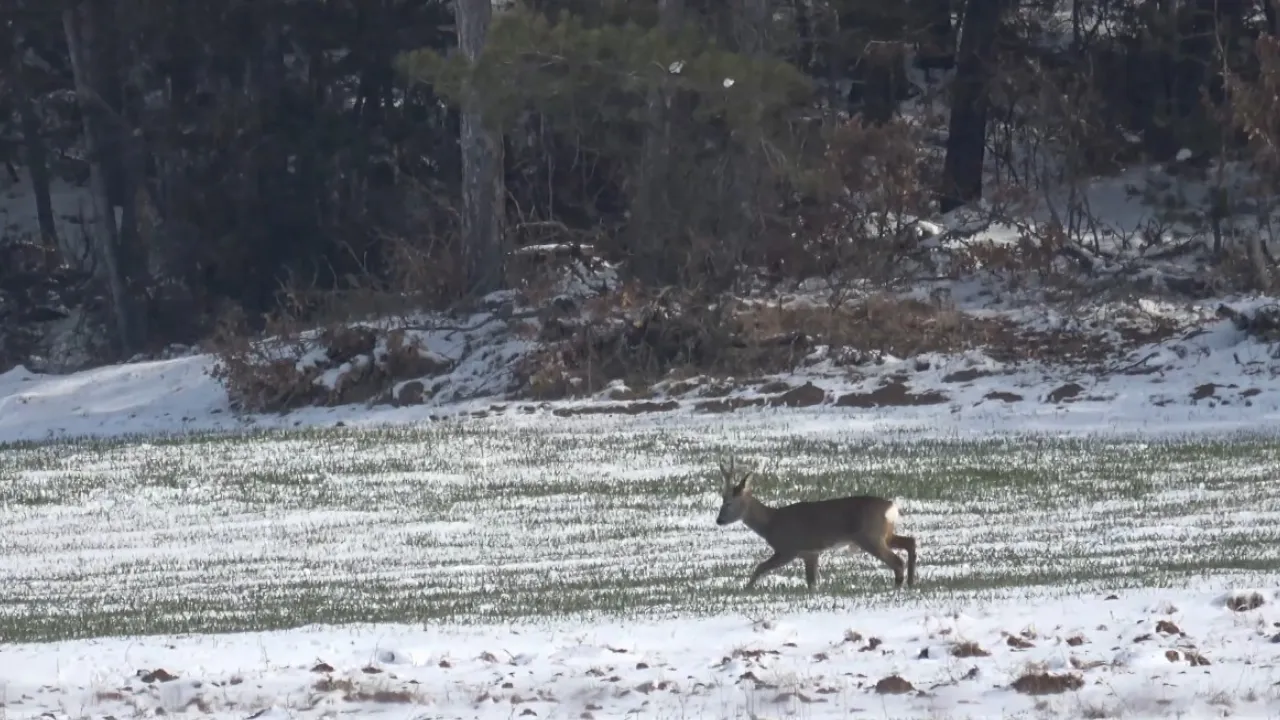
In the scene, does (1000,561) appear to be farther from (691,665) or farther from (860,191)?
(860,191)

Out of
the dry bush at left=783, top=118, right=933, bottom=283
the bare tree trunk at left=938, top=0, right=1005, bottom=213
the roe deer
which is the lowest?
the roe deer

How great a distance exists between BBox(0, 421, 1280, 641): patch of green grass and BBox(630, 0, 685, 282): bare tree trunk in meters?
5.72

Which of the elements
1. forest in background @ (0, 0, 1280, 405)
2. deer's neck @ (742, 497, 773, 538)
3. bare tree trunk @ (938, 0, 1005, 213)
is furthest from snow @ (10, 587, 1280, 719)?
bare tree trunk @ (938, 0, 1005, 213)

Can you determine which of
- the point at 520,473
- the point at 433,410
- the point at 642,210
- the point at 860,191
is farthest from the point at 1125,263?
the point at 520,473

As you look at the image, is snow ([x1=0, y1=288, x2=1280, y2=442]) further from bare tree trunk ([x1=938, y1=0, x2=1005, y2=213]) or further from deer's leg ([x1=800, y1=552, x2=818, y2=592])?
deer's leg ([x1=800, y1=552, x2=818, y2=592])

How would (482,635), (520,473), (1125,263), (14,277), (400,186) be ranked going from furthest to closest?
(14,277) < (400,186) < (1125,263) < (520,473) < (482,635)

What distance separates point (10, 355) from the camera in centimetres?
4728

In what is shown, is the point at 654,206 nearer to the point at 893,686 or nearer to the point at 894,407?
the point at 894,407

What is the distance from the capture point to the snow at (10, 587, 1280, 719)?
9461mm

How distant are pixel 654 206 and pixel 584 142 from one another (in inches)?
152

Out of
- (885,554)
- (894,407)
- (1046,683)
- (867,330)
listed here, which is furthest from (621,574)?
(867,330)

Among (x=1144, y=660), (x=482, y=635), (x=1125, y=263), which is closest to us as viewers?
(x=1144, y=660)

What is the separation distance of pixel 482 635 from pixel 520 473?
12160 mm

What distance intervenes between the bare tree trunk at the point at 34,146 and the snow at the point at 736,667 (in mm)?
38087
